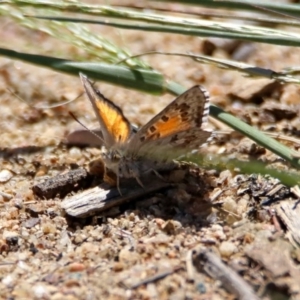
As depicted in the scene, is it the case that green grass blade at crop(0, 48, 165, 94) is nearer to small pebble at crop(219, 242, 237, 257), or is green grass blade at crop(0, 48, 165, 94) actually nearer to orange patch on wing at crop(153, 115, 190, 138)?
orange patch on wing at crop(153, 115, 190, 138)

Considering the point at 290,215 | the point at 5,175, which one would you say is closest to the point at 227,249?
the point at 290,215

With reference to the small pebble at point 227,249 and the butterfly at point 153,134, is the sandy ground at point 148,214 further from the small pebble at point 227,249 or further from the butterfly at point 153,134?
the butterfly at point 153,134

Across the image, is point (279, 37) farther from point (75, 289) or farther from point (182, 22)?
point (75, 289)

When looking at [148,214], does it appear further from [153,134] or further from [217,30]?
[217,30]

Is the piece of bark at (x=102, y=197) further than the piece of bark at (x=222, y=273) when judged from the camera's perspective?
Yes

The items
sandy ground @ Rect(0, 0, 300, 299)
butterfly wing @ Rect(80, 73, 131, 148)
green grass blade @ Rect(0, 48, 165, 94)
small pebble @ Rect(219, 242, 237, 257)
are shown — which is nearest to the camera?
sandy ground @ Rect(0, 0, 300, 299)

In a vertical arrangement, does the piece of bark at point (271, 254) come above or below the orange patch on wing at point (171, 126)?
below

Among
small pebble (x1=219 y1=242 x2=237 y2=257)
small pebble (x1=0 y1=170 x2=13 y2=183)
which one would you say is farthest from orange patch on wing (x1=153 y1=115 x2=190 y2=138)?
small pebble (x1=0 y1=170 x2=13 y2=183)

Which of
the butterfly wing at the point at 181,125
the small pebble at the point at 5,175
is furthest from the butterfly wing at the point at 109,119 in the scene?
the small pebble at the point at 5,175
